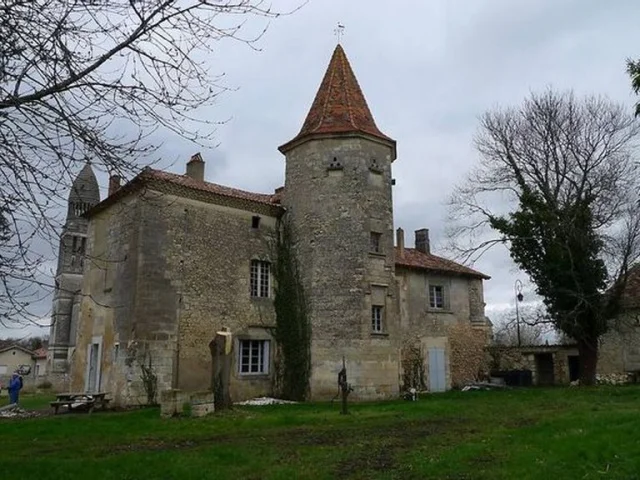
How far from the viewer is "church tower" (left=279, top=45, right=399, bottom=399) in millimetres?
19422

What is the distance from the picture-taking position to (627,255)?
22.7 metres

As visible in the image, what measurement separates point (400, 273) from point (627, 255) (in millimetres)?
8903

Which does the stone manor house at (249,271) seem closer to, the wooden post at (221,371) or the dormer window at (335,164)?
the dormer window at (335,164)

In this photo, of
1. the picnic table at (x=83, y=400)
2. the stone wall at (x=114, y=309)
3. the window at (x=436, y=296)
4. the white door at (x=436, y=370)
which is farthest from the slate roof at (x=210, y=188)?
the white door at (x=436, y=370)

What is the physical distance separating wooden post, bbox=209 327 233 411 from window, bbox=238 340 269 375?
4499 millimetres

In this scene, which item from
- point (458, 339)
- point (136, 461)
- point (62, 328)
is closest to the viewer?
point (136, 461)

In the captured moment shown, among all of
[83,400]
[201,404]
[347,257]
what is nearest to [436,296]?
[347,257]

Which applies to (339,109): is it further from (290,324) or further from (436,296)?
(436,296)

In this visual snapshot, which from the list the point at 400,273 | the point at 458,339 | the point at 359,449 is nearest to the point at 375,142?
the point at 400,273

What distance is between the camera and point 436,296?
26.3 metres

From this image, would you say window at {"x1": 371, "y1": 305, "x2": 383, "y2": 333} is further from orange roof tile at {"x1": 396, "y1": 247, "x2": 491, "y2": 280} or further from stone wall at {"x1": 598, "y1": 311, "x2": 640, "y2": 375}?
stone wall at {"x1": 598, "y1": 311, "x2": 640, "y2": 375}

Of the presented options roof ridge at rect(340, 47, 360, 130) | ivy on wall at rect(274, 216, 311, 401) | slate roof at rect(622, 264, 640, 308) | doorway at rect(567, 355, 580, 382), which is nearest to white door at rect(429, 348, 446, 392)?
ivy on wall at rect(274, 216, 311, 401)

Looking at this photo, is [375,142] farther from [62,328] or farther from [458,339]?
[62,328]

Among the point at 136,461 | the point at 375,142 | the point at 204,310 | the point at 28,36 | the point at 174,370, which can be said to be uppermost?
the point at 375,142
